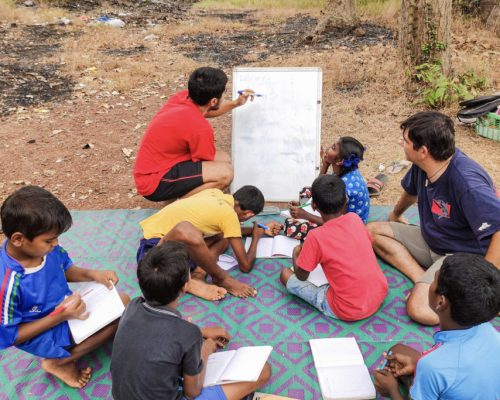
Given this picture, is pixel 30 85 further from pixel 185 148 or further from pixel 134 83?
pixel 185 148

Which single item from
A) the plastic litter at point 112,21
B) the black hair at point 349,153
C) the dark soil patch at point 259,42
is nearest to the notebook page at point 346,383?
the black hair at point 349,153

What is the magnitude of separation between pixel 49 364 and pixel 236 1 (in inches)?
610

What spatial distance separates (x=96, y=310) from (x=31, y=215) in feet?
2.25

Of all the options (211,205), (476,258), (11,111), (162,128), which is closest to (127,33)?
(11,111)

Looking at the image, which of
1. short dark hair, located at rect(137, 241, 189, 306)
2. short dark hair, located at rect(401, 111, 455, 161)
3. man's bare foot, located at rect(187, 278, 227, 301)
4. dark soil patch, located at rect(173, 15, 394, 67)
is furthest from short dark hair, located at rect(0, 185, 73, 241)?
dark soil patch, located at rect(173, 15, 394, 67)

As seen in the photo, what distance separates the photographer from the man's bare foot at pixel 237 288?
3.18 m

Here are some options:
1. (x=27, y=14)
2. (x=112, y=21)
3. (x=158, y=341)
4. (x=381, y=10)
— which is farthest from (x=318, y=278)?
(x=27, y=14)

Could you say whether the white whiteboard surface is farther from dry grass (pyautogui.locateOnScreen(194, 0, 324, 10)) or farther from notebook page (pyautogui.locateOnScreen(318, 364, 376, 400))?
dry grass (pyautogui.locateOnScreen(194, 0, 324, 10))

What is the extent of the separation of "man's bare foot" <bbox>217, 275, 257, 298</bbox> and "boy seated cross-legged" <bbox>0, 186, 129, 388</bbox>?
850 mm

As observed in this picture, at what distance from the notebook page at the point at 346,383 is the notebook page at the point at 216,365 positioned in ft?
1.73

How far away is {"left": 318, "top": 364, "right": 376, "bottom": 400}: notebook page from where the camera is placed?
2391mm

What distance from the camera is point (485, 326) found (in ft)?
6.37

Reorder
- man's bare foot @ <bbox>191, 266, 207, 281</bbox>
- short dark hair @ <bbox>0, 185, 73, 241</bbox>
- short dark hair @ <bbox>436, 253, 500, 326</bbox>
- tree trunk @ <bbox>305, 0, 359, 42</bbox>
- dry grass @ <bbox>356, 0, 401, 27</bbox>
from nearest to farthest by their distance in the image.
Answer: short dark hair @ <bbox>436, 253, 500, 326</bbox> → short dark hair @ <bbox>0, 185, 73, 241</bbox> → man's bare foot @ <bbox>191, 266, 207, 281</bbox> → tree trunk @ <bbox>305, 0, 359, 42</bbox> → dry grass @ <bbox>356, 0, 401, 27</bbox>

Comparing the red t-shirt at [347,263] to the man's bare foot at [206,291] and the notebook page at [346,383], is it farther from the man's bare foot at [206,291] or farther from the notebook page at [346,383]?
the man's bare foot at [206,291]
